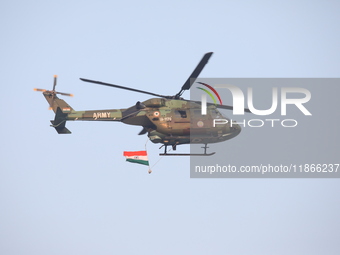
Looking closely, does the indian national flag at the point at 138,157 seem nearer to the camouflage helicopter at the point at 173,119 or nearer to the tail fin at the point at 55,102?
the camouflage helicopter at the point at 173,119

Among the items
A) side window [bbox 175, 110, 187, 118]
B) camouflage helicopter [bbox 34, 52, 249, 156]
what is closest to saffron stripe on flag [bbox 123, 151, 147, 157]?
camouflage helicopter [bbox 34, 52, 249, 156]

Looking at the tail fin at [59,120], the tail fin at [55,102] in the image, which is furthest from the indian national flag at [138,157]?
the tail fin at [55,102]

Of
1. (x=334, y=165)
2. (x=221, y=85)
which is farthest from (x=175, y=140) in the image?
(x=334, y=165)

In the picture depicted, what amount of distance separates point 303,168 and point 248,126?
3606 mm

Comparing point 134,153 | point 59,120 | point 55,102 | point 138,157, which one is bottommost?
point 138,157

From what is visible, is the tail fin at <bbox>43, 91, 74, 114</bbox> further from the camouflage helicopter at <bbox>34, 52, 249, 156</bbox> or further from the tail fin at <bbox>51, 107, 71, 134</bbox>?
the camouflage helicopter at <bbox>34, 52, 249, 156</bbox>

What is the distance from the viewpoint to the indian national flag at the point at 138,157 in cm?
3616

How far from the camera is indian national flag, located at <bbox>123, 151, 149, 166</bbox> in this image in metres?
36.2

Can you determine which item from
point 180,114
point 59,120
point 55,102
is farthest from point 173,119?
point 55,102

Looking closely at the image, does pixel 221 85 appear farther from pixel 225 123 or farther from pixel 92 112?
pixel 92 112

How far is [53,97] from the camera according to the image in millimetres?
37219

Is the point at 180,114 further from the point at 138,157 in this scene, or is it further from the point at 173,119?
the point at 138,157

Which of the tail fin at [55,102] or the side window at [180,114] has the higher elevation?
the tail fin at [55,102]

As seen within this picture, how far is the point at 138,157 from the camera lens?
36.2m
